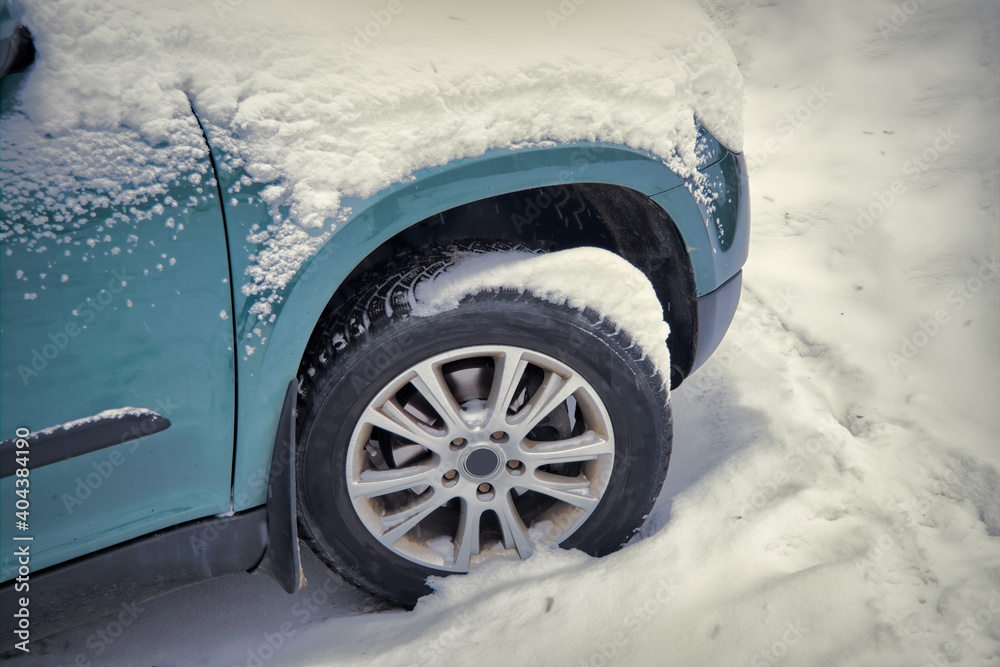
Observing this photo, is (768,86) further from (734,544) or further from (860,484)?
(734,544)

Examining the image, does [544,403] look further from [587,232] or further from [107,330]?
[107,330]

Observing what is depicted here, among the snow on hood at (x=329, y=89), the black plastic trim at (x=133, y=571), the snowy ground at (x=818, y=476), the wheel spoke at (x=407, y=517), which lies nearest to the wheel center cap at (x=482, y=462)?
the wheel spoke at (x=407, y=517)

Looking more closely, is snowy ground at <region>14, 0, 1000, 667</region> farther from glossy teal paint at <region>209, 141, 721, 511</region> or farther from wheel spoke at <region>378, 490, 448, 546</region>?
glossy teal paint at <region>209, 141, 721, 511</region>

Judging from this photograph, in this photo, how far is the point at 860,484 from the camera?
6.57ft

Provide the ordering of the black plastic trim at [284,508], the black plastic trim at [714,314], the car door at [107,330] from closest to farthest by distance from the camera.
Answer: the car door at [107,330], the black plastic trim at [284,508], the black plastic trim at [714,314]

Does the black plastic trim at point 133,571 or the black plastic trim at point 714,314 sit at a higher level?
the black plastic trim at point 133,571

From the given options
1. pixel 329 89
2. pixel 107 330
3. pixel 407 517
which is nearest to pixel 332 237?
pixel 329 89

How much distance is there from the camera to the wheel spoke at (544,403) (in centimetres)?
165

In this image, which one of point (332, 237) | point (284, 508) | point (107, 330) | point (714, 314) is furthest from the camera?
point (714, 314)

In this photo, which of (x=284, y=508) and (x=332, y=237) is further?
(x=284, y=508)

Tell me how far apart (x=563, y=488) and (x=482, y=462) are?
9.3 inches

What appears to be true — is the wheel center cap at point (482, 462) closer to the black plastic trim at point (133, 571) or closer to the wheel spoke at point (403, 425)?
the wheel spoke at point (403, 425)

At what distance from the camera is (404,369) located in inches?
61.2

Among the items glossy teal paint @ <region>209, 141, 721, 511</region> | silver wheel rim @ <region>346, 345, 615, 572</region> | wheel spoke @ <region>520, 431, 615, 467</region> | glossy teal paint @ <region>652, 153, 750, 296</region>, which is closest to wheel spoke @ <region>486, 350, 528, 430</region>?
silver wheel rim @ <region>346, 345, 615, 572</region>
